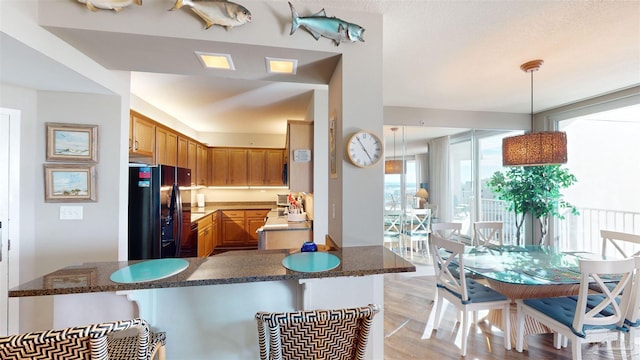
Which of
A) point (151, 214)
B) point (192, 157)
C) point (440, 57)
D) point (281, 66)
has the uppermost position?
point (440, 57)

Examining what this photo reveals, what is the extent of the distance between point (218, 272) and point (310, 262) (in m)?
0.48

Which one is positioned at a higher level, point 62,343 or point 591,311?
point 62,343

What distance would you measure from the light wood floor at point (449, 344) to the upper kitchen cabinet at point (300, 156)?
5.67 ft

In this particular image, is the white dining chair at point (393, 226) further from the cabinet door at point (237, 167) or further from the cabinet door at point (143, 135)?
the cabinet door at point (143, 135)

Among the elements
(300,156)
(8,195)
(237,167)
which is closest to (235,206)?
(237,167)

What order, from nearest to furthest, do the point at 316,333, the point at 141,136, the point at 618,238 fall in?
the point at 316,333, the point at 618,238, the point at 141,136

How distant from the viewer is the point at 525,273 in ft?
6.86

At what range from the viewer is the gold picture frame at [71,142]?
2088 millimetres

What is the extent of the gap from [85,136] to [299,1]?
2050 millimetres

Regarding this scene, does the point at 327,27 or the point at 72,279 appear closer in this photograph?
the point at 72,279

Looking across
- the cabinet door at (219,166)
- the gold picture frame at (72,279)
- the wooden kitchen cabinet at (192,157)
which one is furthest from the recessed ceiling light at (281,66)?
the cabinet door at (219,166)

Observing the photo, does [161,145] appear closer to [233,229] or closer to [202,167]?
[202,167]

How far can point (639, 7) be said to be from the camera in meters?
1.62

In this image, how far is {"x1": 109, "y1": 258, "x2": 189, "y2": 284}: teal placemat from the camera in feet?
3.82
